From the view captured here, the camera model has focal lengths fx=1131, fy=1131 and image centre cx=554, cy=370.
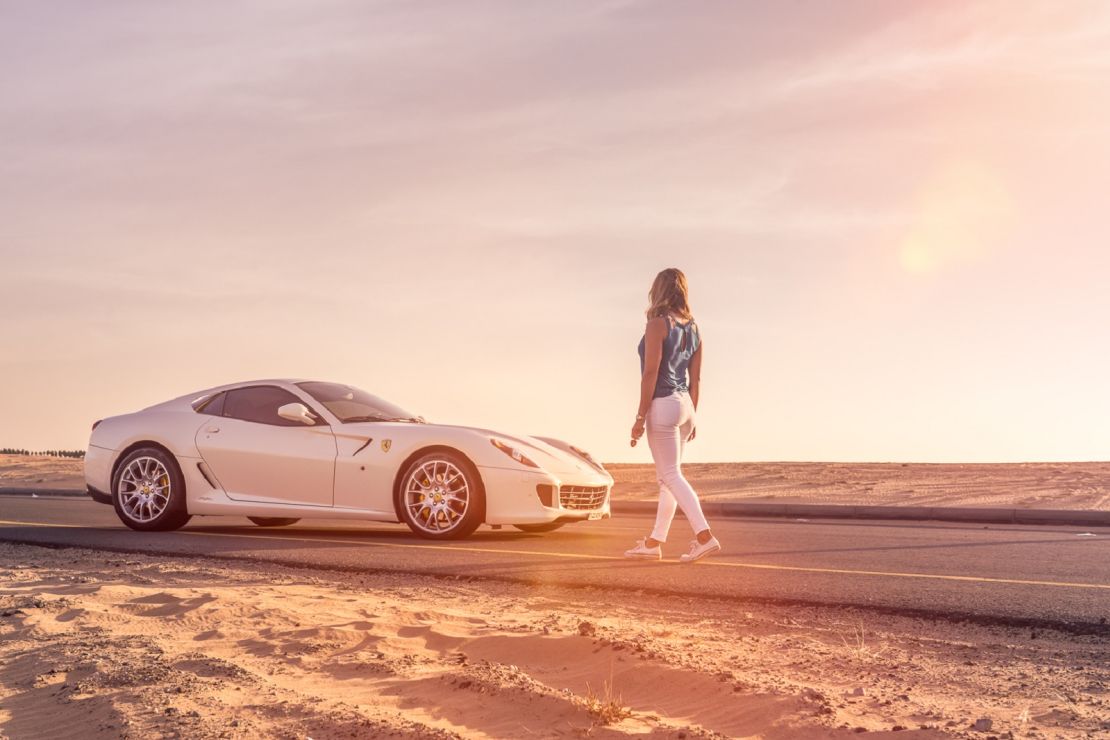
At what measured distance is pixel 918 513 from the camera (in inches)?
579

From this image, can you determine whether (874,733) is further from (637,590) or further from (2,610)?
(2,610)

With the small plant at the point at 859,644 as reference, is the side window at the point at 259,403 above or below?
above

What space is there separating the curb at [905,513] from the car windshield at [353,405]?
18.7ft

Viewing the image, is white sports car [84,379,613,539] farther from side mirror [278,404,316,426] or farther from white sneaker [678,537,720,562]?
white sneaker [678,537,720,562]

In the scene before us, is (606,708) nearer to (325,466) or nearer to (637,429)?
(637,429)

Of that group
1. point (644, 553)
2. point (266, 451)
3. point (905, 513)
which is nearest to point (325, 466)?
point (266, 451)

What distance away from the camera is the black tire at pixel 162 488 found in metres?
11.1

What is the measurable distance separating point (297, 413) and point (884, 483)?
1484 cm

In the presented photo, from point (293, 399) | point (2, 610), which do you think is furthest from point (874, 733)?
point (293, 399)

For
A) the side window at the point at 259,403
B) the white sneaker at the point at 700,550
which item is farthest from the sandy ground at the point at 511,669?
the side window at the point at 259,403

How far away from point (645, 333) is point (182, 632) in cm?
422

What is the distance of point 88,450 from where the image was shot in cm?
1170

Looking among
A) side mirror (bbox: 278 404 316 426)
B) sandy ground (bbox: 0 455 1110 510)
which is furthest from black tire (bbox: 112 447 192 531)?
sandy ground (bbox: 0 455 1110 510)

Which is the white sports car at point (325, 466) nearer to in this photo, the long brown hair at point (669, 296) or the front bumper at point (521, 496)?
the front bumper at point (521, 496)
